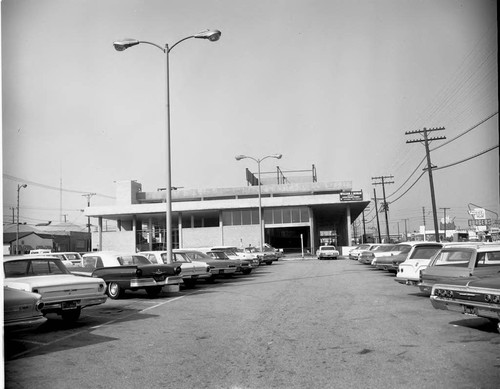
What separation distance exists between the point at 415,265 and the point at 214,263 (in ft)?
29.5

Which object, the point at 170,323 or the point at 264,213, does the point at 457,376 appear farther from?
the point at 264,213

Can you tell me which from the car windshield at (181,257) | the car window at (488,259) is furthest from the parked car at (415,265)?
the car windshield at (181,257)

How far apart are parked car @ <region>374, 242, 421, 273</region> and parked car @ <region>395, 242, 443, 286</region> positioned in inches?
171

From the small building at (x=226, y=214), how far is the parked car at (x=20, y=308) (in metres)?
45.9

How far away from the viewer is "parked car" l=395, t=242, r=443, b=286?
1355 centimetres

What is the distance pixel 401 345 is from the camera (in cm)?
701

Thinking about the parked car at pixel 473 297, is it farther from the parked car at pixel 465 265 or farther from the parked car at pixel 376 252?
the parked car at pixel 376 252

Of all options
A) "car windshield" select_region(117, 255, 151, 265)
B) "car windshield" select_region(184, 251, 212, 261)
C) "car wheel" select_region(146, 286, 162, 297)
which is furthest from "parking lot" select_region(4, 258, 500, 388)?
"car windshield" select_region(184, 251, 212, 261)

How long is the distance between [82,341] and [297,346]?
3547mm

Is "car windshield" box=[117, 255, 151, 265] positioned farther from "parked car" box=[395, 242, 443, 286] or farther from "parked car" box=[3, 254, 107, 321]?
"parked car" box=[395, 242, 443, 286]

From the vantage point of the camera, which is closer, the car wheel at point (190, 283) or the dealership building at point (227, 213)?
the car wheel at point (190, 283)

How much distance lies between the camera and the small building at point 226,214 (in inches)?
2232

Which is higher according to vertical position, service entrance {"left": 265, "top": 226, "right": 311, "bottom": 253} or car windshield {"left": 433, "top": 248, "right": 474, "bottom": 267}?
service entrance {"left": 265, "top": 226, "right": 311, "bottom": 253}

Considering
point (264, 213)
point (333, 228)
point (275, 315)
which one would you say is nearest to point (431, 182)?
point (264, 213)
